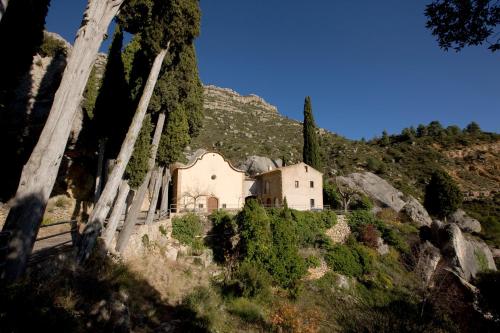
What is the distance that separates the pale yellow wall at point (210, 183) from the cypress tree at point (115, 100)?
1049 centimetres

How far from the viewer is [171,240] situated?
736 inches

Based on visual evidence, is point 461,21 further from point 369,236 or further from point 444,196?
point 444,196

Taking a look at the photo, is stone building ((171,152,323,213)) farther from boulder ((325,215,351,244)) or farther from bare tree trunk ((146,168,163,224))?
bare tree trunk ((146,168,163,224))

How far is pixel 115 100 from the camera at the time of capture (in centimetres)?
1530

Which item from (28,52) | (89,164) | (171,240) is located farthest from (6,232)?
(89,164)

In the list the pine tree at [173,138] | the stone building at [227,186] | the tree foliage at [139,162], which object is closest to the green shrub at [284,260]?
the stone building at [227,186]

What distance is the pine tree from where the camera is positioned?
49.9 feet

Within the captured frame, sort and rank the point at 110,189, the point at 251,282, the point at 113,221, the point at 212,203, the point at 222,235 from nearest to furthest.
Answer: the point at 110,189, the point at 113,221, the point at 251,282, the point at 222,235, the point at 212,203

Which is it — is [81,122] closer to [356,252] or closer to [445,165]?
[356,252]

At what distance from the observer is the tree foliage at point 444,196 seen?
32.3 m

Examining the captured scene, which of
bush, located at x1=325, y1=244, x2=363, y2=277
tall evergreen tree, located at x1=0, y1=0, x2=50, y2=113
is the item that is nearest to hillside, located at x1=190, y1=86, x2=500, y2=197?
bush, located at x1=325, y1=244, x2=363, y2=277

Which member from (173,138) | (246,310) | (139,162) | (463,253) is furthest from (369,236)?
(139,162)

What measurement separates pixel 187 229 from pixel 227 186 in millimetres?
9438

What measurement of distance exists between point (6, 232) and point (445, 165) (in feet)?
215
